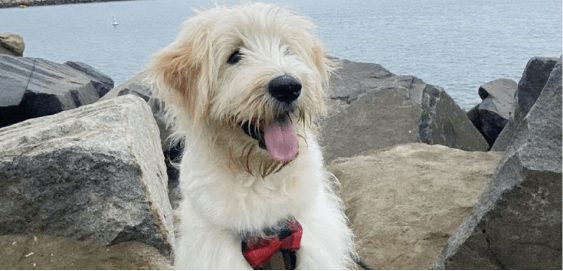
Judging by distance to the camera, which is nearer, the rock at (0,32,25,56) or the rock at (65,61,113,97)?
the rock at (65,61,113,97)

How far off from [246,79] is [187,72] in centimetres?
51

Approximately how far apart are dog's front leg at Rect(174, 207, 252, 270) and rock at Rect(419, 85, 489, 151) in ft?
16.4

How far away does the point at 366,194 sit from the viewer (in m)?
5.64

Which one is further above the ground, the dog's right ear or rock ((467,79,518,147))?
the dog's right ear

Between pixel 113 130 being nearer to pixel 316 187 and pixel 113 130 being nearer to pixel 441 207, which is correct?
pixel 316 187

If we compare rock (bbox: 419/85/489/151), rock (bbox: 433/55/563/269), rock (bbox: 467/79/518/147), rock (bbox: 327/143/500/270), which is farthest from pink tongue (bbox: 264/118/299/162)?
rock (bbox: 467/79/518/147)

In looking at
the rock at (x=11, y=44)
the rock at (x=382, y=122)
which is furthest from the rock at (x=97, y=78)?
the rock at (x=382, y=122)

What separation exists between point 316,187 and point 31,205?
2.57 m

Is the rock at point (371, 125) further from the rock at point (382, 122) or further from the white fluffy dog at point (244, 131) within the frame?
the white fluffy dog at point (244, 131)

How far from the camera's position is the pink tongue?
3.09m

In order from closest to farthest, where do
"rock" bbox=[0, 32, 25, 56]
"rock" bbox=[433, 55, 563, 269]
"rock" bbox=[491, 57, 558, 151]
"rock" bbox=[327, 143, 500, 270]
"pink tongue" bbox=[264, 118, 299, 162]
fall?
"pink tongue" bbox=[264, 118, 299, 162]
"rock" bbox=[433, 55, 563, 269]
"rock" bbox=[327, 143, 500, 270]
"rock" bbox=[491, 57, 558, 151]
"rock" bbox=[0, 32, 25, 56]

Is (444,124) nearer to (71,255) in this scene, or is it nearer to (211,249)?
(71,255)

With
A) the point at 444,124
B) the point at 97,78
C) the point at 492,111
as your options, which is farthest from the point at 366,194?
the point at 97,78

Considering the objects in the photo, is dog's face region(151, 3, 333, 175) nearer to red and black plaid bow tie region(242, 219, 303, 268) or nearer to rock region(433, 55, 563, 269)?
red and black plaid bow tie region(242, 219, 303, 268)
